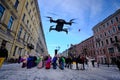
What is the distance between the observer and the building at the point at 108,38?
106 ft

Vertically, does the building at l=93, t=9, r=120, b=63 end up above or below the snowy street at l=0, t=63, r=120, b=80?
above

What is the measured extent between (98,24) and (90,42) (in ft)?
39.6

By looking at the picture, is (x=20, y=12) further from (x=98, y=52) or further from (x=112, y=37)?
(x=98, y=52)

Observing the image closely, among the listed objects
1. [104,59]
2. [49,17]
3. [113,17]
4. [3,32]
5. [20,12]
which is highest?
[113,17]

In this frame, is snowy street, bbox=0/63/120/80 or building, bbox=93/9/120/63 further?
building, bbox=93/9/120/63

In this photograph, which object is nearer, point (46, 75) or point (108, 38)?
point (46, 75)

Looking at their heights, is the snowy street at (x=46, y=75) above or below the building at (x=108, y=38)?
below

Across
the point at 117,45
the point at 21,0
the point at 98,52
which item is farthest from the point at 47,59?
the point at 98,52

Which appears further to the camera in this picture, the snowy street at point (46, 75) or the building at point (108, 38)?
the building at point (108, 38)

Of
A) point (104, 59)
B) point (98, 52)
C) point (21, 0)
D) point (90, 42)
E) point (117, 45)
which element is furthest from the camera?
point (90, 42)

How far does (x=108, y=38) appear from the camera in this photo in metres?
36.4

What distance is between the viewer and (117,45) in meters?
31.7

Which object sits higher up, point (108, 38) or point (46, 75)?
point (108, 38)

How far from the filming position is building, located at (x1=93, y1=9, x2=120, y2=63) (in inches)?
1271
